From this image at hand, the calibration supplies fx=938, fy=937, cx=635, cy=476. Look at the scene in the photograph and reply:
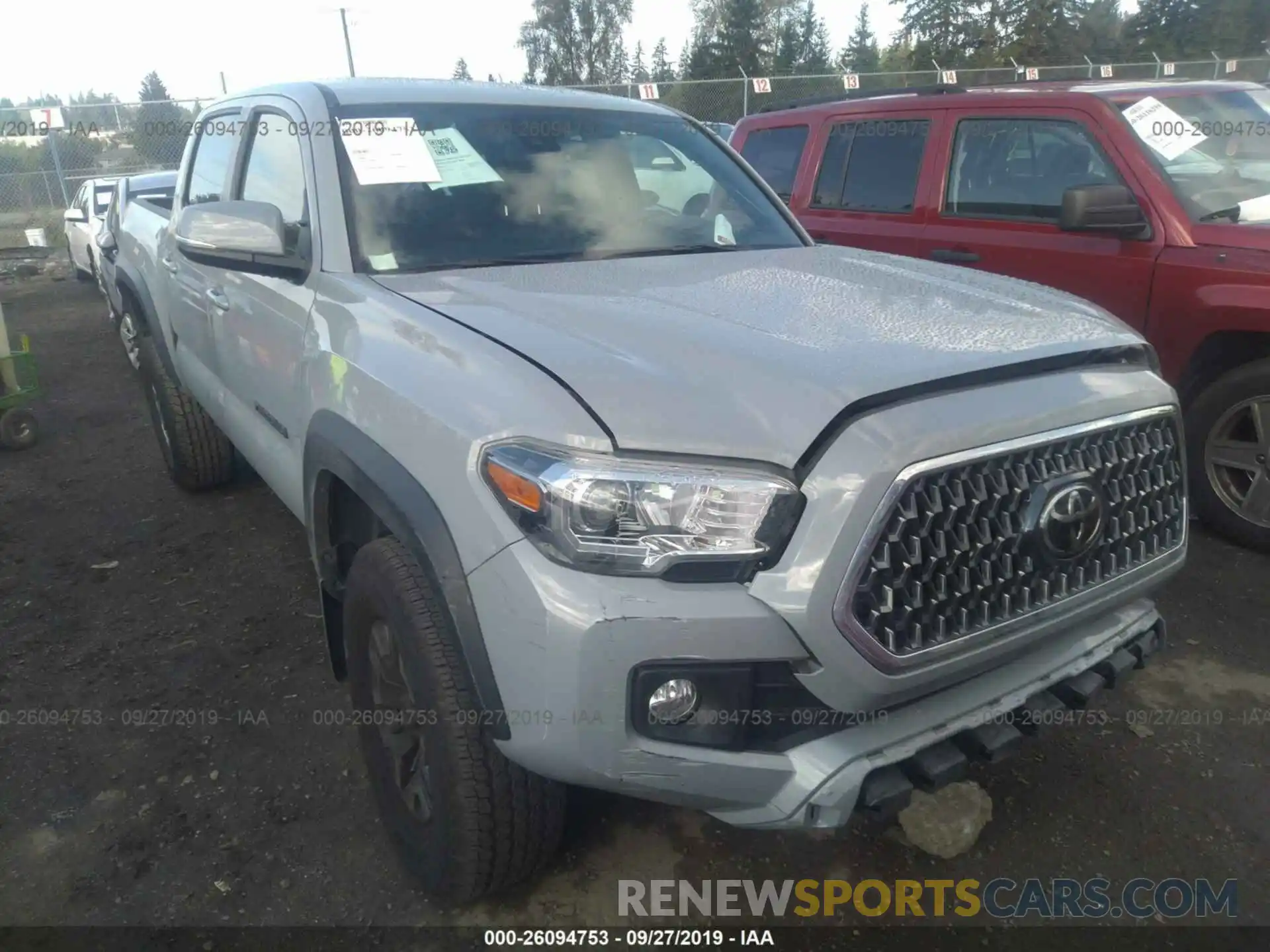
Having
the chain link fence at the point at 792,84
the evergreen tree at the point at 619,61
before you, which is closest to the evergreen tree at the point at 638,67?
the evergreen tree at the point at 619,61

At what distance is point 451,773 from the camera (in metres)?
1.96

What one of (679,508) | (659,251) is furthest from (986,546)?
(659,251)

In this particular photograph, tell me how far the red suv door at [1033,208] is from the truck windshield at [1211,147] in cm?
20

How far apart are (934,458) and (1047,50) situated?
42422mm

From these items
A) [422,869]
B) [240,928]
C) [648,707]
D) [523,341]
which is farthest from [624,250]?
[240,928]

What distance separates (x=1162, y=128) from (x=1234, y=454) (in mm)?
1491

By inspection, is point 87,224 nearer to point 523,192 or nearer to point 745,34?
point 523,192

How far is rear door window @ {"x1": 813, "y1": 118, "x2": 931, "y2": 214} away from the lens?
16.4 ft

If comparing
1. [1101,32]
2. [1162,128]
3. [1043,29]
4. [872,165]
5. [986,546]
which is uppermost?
[1043,29]

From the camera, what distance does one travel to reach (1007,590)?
1861 millimetres

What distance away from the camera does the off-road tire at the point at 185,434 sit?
4637 mm

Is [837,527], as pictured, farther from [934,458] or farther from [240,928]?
[240,928]

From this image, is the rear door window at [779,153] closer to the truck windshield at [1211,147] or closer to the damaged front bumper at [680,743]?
the truck windshield at [1211,147]

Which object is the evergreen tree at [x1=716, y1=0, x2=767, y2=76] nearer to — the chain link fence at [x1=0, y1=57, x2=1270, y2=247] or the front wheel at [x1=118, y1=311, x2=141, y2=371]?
the chain link fence at [x1=0, y1=57, x2=1270, y2=247]
